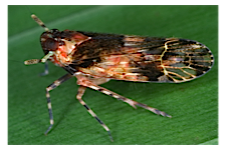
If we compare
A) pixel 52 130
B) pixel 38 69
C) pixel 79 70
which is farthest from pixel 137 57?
pixel 38 69

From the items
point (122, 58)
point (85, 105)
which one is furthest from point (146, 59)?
point (85, 105)

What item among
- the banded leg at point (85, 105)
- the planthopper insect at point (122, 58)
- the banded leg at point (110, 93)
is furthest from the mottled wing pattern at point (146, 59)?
the banded leg at point (85, 105)

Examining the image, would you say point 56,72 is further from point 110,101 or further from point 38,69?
point 110,101

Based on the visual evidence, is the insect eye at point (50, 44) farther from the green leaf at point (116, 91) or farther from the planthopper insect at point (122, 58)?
the green leaf at point (116, 91)

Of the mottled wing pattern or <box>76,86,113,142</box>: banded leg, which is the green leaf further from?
the mottled wing pattern

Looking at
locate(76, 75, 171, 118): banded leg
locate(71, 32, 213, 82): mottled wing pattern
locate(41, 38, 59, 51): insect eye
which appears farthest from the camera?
locate(41, 38, 59, 51): insect eye

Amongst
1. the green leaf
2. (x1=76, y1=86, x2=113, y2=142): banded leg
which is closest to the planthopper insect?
(x1=76, y1=86, x2=113, y2=142): banded leg

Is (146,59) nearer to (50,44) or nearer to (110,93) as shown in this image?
(110,93)

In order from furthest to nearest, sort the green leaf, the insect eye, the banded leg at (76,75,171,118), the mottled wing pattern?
the insect eye
the mottled wing pattern
the banded leg at (76,75,171,118)
the green leaf
